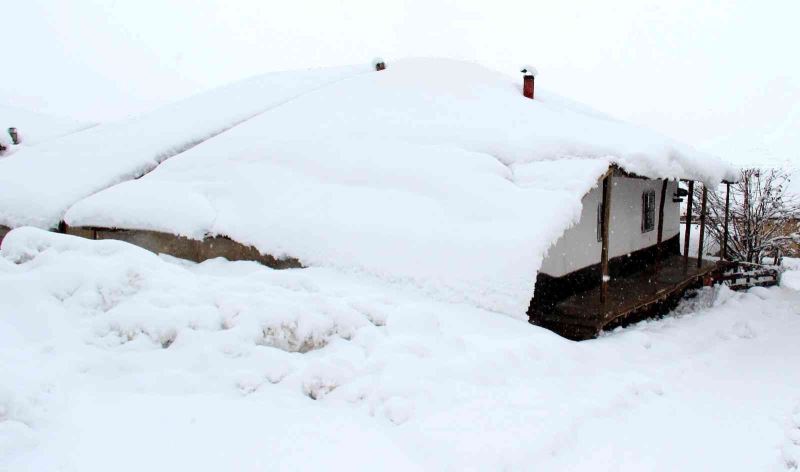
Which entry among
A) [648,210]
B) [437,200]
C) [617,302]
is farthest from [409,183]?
[648,210]

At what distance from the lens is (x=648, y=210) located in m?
13.2

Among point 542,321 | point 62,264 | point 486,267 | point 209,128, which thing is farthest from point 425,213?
point 209,128

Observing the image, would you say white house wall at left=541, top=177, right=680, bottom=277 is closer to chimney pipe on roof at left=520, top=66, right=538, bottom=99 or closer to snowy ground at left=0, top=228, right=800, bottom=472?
snowy ground at left=0, top=228, right=800, bottom=472

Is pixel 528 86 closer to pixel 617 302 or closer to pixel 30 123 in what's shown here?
pixel 617 302

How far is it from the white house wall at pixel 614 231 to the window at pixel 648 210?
14 centimetres

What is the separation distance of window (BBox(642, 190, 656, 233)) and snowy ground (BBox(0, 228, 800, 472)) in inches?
254

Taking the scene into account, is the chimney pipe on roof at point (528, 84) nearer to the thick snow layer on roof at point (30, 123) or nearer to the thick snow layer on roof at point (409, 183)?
the thick snow layer on roof at point (409, 183)

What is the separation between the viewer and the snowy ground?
3.77 m

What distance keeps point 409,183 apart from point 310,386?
5.59 m

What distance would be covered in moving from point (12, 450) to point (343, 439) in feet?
7.04

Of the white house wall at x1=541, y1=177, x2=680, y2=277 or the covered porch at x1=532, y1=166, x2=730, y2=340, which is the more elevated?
the white house wall at x1=541, y1=177, x2=680, y2=277

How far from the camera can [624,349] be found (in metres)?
7.42

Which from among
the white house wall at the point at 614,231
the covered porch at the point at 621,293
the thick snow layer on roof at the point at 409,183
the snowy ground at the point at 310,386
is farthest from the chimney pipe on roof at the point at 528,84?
the snowy ground at the point at 310,386

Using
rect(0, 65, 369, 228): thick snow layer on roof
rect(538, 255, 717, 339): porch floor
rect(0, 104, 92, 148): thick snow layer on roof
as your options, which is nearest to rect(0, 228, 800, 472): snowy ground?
rect(538, 255, 717, 339): porch floor
